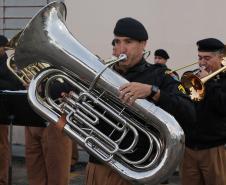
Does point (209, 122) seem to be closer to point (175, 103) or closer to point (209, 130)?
point (209, 130)

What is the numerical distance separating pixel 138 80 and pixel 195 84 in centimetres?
127

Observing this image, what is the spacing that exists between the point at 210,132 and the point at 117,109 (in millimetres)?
1490

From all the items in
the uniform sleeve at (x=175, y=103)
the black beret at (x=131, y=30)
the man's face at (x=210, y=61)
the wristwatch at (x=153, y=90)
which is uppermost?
the black beret at (x=131, y=30)

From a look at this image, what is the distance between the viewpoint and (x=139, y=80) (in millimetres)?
3289

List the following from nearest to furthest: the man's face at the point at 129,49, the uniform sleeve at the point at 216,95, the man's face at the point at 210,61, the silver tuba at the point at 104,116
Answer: the silver tuba at the point at 104,116 < the man's face at the point at 129,49 < the uniform sleeve at the point at 216,95 < the man's face at the point at 210,61

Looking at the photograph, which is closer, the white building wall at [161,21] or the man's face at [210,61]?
the man's face at [210,61]

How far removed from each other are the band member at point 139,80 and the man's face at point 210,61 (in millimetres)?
1193

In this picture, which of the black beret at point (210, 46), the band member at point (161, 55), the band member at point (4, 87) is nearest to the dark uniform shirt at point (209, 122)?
the black beret at point (210, 46)

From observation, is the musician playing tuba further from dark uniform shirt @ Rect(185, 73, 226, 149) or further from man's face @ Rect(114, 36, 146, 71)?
dark uniform shirt @ Rect(185, 73, 226, 149)

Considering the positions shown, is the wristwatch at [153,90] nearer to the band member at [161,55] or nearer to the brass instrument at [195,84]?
the brass instrument at [195,84]

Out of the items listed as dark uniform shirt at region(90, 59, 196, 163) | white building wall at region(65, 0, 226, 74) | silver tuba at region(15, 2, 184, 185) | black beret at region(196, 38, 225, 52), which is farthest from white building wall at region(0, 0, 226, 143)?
silver tuba at region(15, 2, 184, 185)

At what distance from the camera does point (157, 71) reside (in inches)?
132

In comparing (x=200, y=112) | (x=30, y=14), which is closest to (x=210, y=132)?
(x=200, y=112)

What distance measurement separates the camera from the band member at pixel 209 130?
4344 millimetres
